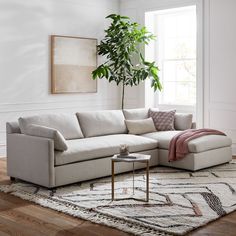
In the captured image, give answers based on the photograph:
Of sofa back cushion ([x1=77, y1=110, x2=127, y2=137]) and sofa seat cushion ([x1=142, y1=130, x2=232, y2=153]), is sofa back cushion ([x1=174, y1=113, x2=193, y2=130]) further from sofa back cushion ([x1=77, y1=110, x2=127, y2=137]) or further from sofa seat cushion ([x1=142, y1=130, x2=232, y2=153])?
sofa back cushion ([x1=77, y1=110, x2=127, y2=137])

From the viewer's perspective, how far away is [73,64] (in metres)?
7.62

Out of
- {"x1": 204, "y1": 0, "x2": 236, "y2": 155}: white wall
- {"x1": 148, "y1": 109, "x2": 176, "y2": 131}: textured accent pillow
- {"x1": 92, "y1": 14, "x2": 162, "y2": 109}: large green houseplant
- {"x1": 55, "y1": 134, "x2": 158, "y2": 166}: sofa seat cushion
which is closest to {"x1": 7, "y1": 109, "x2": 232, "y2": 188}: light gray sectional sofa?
{"x1": 55, "y1": 134, "x2": 158, "y2": 166}: sofa seat cushion

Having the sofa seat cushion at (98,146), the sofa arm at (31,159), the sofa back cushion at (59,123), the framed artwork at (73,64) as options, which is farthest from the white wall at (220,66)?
the sofa arm at (31,159)

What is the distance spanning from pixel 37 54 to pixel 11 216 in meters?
3.76

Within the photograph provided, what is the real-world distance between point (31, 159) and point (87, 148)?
0.63m

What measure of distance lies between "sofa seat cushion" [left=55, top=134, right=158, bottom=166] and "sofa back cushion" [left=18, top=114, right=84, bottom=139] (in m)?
0.16

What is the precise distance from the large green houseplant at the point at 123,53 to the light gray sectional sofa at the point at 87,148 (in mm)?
1246

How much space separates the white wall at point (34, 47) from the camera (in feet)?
22.2

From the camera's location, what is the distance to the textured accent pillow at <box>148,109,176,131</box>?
6.48 metres

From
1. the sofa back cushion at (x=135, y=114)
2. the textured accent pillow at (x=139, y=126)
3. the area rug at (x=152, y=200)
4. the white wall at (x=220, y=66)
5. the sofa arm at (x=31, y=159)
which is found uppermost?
the white wall at (x=220, y=66)

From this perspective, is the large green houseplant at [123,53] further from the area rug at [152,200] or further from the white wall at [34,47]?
the area rug at [152,200]

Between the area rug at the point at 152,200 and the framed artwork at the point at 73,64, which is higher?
the framed artwork at the point at 73,64

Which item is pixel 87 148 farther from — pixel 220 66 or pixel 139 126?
pixel 220 66

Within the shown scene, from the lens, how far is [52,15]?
289 inches
